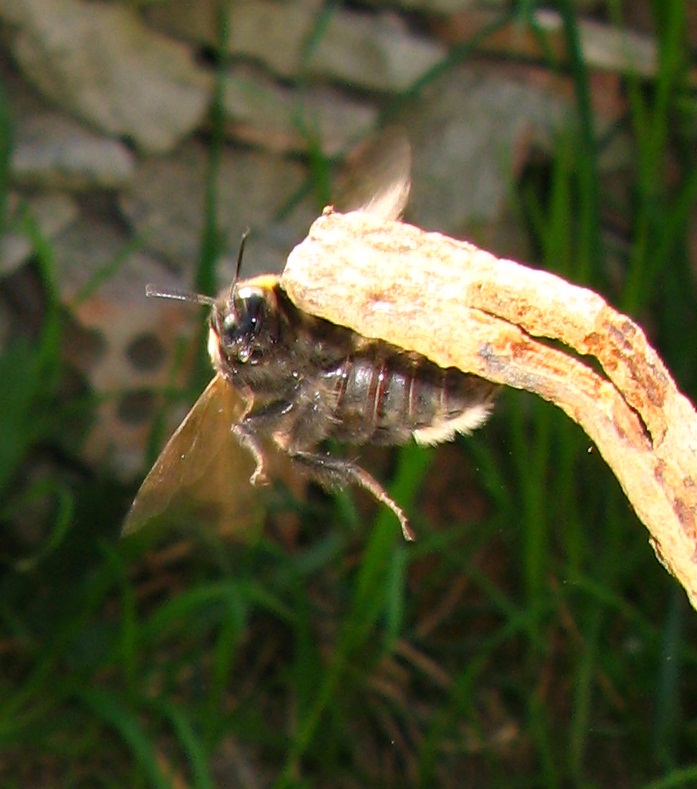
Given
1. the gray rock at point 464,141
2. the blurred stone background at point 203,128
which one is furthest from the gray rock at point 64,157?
the gray rock at point 464,141

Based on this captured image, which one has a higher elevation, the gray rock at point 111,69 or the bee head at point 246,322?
the gray rock at point 111,69

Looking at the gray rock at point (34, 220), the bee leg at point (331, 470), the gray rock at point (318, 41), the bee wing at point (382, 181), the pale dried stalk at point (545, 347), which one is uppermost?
the gray rock at point (318, 41)

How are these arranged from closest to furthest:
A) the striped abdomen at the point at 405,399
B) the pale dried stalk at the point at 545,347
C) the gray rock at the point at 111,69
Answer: the pale dried stalk at the point at 545,347 → the striped abdomen at the point at 405,399 → the gray rock at the point at 111,69

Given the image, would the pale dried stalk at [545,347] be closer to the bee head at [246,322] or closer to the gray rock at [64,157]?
the bee head at [246,322]

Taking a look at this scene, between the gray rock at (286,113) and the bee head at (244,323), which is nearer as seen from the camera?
the bee head at (244,323)

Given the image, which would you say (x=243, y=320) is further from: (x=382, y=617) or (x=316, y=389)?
(x=382, y=617)

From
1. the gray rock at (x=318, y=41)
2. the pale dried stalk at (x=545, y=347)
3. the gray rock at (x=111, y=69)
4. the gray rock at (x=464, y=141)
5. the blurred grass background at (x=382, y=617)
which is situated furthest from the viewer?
the gray rock at (x=464, y=141)

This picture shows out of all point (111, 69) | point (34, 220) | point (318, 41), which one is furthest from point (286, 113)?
point (34, 220)
